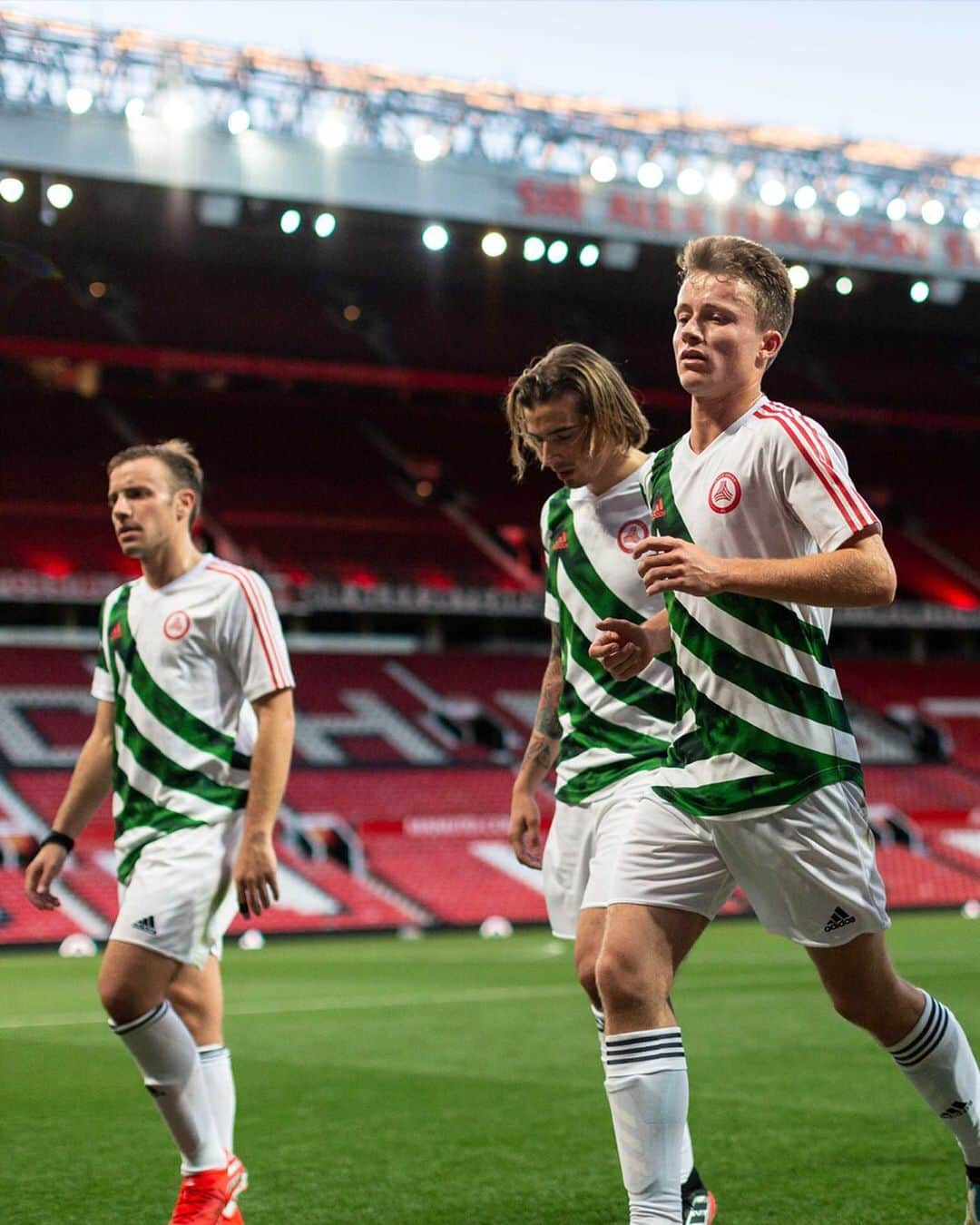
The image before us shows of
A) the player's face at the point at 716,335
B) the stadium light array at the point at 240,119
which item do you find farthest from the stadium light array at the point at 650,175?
the player's face at the point at 716,335

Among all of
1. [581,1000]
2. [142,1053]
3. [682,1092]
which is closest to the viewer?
[682,1092]

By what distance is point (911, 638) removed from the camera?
109ft

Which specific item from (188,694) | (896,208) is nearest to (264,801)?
(188,694)

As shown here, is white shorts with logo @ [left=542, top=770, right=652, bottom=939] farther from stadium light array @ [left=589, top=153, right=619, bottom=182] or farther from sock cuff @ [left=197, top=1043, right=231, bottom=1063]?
stadium light array @ [left=589, top=153, right=619, bottom=182]

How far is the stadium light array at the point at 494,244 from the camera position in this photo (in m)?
22.1

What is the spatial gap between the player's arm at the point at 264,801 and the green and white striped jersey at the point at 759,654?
115 centimetres

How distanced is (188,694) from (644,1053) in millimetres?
1765

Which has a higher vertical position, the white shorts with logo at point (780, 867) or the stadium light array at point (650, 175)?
the stadium light array at point (650, 175)

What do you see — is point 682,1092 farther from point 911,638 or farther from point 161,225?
point 911,638

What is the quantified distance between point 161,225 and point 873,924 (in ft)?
62.7

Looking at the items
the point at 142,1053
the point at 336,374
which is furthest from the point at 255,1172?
the point at 336,374

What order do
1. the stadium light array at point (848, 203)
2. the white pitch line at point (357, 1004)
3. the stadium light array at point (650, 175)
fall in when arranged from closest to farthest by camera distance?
the white pitch line at point (357, 1004), the stadium light array at point (650, 175), the stadium light array at point (848, 203)

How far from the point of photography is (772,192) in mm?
23562

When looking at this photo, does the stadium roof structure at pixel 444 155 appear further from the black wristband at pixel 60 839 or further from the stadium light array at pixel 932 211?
the black wristband at pixel 60 839
